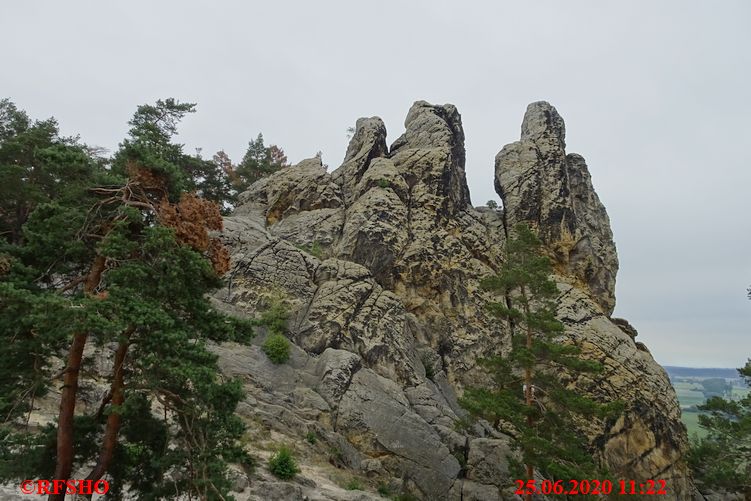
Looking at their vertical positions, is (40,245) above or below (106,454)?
above

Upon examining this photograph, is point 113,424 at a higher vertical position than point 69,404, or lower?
lower

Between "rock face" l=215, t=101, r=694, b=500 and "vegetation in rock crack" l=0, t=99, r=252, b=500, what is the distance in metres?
6.71

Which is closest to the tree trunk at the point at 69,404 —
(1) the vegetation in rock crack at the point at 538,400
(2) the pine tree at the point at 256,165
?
(1) the vegetation in rock crack at the point at 538,400

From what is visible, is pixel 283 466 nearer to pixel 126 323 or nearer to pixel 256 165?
pixel 126 323

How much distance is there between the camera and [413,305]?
29609mm

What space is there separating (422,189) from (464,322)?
11.5 meters

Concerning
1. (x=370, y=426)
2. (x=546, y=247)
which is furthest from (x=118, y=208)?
(x=546, y=247)

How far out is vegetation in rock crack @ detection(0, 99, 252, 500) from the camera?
26.2ft

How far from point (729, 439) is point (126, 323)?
30.7 m

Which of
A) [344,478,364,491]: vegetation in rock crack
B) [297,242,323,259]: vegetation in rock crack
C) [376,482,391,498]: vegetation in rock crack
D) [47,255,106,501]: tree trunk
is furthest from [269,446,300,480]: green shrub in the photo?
[297,242,323,259]: vegetation in rock crack

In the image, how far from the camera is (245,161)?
48469 millimetres

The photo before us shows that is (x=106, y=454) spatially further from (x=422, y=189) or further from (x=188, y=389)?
(x=422, y=189)
